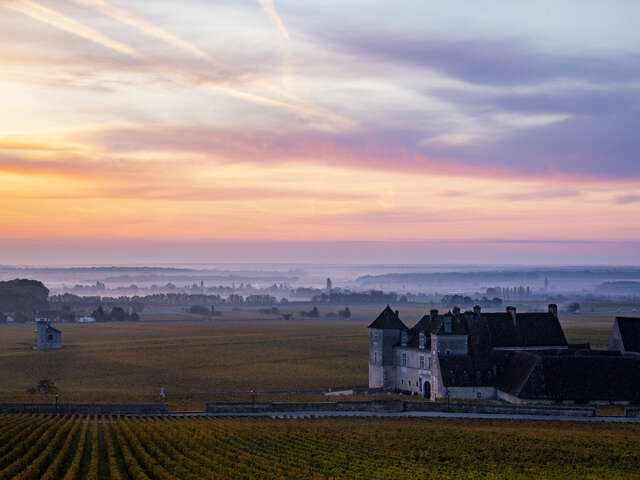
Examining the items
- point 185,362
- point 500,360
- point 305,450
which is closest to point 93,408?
point 305,450

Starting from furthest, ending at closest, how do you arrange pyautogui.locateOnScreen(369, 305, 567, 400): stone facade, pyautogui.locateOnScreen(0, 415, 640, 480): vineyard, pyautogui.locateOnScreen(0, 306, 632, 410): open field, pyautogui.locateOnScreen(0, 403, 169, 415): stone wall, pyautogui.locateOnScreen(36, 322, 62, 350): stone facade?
1. pyautogui.locateOnScreen(36, 322, 62, 350): stone facade
2. pyautogui.locateOnScreen(0, 306, 632, 410): open field
3. pyautogui.locateOnScreen(369, 305, 567, 400): stone facade
4. pyautogui.locateOnScreen(0, 403, 169, 415): stone wall
5. pyautogui.locateOnScreen(0, 415, 640, 480): vineyard

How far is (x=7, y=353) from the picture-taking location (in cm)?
9488

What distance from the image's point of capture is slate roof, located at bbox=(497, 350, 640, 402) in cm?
5331

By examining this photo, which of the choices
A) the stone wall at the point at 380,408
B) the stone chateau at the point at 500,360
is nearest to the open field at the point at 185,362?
the stone wall at the point at 380,408

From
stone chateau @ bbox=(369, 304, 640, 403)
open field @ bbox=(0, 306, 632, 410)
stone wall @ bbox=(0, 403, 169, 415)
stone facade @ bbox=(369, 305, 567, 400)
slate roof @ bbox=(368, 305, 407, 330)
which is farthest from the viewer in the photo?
open field @ bbox=(0, 306, 632, 410)

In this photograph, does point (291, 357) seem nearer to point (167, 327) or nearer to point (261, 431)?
point (261, 431)

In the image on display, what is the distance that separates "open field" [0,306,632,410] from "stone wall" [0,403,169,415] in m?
3.88

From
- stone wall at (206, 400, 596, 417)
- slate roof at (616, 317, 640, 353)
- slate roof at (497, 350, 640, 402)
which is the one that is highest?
slate roof at (616, 317, 640, 353)

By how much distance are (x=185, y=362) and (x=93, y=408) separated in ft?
129

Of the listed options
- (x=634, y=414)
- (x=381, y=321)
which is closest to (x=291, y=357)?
(x=381, y=321)

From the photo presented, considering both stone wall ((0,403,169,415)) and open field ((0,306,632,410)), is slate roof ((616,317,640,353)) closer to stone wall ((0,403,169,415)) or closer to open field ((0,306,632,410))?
open field ((0,306,632,410))

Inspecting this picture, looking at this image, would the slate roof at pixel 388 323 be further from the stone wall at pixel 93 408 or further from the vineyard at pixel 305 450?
the stone wall at pixel 93 408

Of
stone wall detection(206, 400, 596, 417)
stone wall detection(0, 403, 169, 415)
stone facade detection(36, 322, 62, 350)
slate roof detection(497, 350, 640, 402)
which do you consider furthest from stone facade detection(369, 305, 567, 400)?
stone facade detection(36, 322, 62, 350)

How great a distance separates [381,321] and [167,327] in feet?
310
